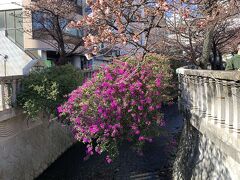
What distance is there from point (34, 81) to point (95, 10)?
6.56m

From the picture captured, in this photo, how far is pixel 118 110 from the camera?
28.1 ft

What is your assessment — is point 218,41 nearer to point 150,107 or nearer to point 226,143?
point 150,107

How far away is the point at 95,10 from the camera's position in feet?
18.3

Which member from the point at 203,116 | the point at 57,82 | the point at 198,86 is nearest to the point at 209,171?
the point at 203,116

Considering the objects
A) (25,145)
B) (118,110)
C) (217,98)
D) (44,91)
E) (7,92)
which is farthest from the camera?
(25,145)

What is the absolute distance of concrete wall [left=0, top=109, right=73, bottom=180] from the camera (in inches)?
412

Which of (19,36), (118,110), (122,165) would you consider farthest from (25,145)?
(19,36)

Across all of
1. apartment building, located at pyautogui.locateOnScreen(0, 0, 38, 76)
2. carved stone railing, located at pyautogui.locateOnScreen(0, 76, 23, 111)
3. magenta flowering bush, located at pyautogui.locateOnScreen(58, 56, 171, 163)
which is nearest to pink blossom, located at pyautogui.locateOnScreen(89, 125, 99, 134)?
magenta flowering bush, located at pyautogui.locateOnScreen(58, 56, 171, 163)

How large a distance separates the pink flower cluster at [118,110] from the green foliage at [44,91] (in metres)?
2.17

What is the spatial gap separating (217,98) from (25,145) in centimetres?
Answer: 750

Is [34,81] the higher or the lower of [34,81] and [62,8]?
the lower

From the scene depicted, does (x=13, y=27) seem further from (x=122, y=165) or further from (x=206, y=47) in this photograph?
(x=206, y=47)

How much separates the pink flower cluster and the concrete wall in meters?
2.52

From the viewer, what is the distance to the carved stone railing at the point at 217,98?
17.1ft
